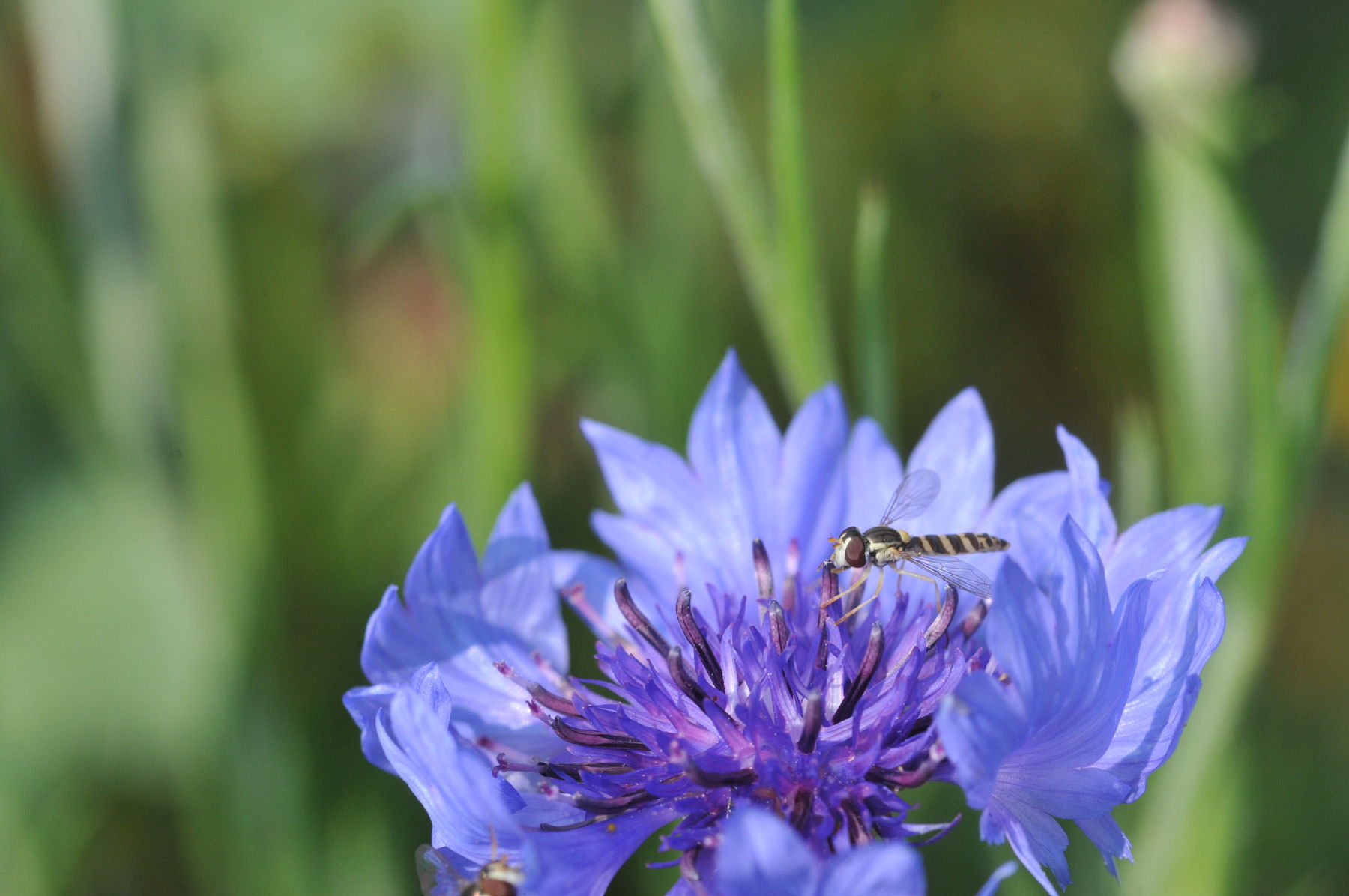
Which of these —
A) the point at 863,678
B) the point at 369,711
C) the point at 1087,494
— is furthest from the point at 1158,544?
the point at 369,711

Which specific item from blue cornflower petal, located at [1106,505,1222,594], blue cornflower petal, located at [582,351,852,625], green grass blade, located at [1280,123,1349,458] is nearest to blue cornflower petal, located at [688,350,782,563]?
blue cornflower petal, located at [582,351,852,625]

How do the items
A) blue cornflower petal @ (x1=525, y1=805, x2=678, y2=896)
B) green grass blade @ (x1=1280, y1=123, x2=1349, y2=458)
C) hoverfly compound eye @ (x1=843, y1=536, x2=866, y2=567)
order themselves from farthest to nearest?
green grass blade @ (x1=1280, y1=123, x2=1349, y2=458) < hoverfly compound eye @ (x1=843, y1=536, x2=866, y2=567) < blue cornflower petal @ (x1=525, y1=805, x2=678, y2=896)

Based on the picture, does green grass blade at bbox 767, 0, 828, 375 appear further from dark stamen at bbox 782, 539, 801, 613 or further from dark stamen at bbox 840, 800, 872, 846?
dark stamen at bbox 840, 800, 872, 846

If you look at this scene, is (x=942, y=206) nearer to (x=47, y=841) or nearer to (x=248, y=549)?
(x=248, y=549)

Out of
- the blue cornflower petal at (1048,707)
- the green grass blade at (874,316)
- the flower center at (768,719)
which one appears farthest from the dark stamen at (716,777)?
the green grass blade at (874,316)

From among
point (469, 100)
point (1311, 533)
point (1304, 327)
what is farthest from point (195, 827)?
point (1311, 533)

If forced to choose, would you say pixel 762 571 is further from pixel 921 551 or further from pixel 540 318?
pixel 540 318
